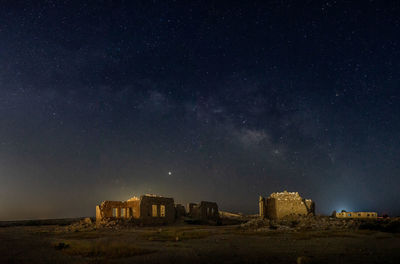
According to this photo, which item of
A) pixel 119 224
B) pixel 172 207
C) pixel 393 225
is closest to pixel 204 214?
pixel 172 207

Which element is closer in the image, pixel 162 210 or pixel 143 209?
pixel 143 209

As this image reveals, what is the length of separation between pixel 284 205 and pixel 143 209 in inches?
632

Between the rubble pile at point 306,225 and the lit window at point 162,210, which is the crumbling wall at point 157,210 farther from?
the rubble pile at point 306,225

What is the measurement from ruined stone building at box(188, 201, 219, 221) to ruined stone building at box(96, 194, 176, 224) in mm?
4236

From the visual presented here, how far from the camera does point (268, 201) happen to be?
1329 inches

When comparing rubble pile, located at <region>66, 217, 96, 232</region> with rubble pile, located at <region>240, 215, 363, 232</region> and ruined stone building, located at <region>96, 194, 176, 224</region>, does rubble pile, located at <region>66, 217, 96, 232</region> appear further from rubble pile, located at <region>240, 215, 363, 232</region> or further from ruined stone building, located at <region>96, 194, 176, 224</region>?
rubble pile, located at <region>240, 215, 363, 232</region>

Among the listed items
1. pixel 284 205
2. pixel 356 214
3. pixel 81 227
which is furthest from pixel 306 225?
pixel 356 214

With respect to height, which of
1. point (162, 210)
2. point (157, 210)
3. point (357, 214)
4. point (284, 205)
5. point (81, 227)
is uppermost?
point (284, 205)

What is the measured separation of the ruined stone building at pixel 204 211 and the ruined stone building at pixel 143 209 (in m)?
4.24

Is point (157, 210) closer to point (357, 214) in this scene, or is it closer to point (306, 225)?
point (306, 225)

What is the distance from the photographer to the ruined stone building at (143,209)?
34719 millimetres

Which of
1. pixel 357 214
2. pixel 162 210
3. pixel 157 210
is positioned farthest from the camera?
pixel 357 214

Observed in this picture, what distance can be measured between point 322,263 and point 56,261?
28.8ft

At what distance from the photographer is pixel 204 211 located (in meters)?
42.8
